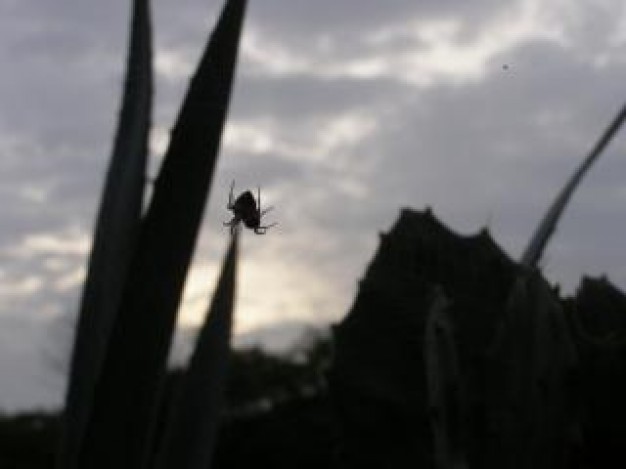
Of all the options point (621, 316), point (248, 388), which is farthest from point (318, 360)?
point (621, 316)

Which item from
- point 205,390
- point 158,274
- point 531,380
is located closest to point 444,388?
point 531,380

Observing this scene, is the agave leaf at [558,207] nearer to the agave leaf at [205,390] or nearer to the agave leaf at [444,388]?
the agave leaf at [444,388]

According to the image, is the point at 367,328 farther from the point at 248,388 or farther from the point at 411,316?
the point at 248,388

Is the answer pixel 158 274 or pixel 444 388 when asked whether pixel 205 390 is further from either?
pixel 444 388

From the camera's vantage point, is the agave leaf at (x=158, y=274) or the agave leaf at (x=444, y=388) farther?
the agave leaf at (x=444, y=388)

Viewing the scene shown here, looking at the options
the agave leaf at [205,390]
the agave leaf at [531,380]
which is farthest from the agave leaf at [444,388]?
the agave leaf at [205,390]

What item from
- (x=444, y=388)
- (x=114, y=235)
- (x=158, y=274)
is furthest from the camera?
(x=444, y=388)
